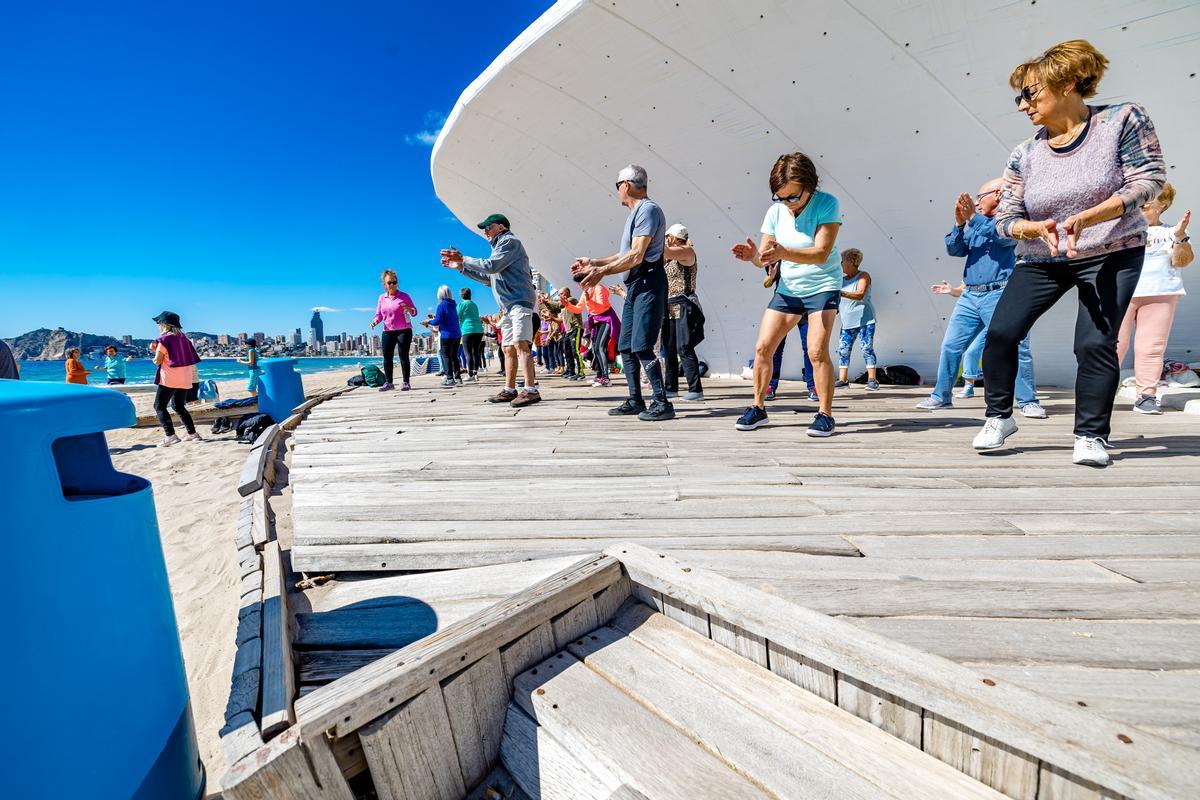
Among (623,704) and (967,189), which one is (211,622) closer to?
(623,704)

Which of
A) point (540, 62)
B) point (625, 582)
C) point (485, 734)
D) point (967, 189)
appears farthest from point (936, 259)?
point (485, 734)

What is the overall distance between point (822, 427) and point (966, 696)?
8.47ft

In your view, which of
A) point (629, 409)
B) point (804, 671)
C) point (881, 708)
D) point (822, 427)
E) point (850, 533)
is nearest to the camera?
point (881, 708)

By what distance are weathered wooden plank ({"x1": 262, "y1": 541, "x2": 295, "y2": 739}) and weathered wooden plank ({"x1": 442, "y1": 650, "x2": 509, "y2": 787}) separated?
12.5 inches

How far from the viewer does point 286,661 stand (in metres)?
1.08

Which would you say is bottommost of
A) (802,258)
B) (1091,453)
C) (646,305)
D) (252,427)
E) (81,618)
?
(252,427)

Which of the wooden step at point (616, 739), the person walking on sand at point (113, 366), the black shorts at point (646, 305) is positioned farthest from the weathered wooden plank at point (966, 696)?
the person walking on sand at point (113, 366)

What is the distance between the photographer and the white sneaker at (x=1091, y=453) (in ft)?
7.58

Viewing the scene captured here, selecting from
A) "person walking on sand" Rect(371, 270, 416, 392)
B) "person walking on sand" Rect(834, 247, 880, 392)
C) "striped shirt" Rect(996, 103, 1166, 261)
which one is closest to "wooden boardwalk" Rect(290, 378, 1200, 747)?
"striped shirt" Rect(996, 103, 1166, 261)

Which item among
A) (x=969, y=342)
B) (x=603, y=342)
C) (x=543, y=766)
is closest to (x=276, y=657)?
(x=543, y=766)

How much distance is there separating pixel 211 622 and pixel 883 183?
7801mm

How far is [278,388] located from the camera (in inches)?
305

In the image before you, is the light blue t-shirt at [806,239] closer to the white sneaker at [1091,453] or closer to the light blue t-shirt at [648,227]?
the light blue t-shirt at [648,227]

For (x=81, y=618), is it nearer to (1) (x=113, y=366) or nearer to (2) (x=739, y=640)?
(2) (x=739, y=640)
